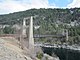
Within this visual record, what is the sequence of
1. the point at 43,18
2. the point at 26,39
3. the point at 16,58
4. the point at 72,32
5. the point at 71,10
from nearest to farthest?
the point at 16,58 → the point at 26,39 → the point at 72,32 → the point at 43,18 → the point at 71,10

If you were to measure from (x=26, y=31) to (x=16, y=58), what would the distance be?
642 centimetres

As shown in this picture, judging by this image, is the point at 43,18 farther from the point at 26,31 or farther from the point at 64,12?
the point at 26,31

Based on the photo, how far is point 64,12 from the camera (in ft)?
637

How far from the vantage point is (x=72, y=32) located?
425ft

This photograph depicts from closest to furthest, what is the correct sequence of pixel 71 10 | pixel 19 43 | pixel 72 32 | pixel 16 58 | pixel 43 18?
1. pixel 16 58
2. pixel 19 43
3. pixel 72 32
4. pixel 43 18
5. pixel 71 10

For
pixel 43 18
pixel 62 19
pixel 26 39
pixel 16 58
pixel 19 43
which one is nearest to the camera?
pixel 16 58

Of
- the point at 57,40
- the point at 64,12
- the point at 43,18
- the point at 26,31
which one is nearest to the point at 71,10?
the point at 64,12

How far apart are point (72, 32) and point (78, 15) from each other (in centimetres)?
5225

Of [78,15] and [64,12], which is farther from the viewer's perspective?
A: [64,12]

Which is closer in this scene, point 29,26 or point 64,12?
point 29,26

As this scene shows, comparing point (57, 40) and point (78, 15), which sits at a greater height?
point (78, 15)

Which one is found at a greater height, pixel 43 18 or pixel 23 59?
pixel 43 18

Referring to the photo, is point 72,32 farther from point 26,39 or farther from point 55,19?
point 26,39

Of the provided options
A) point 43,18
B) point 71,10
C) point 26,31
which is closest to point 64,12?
point 71,10
